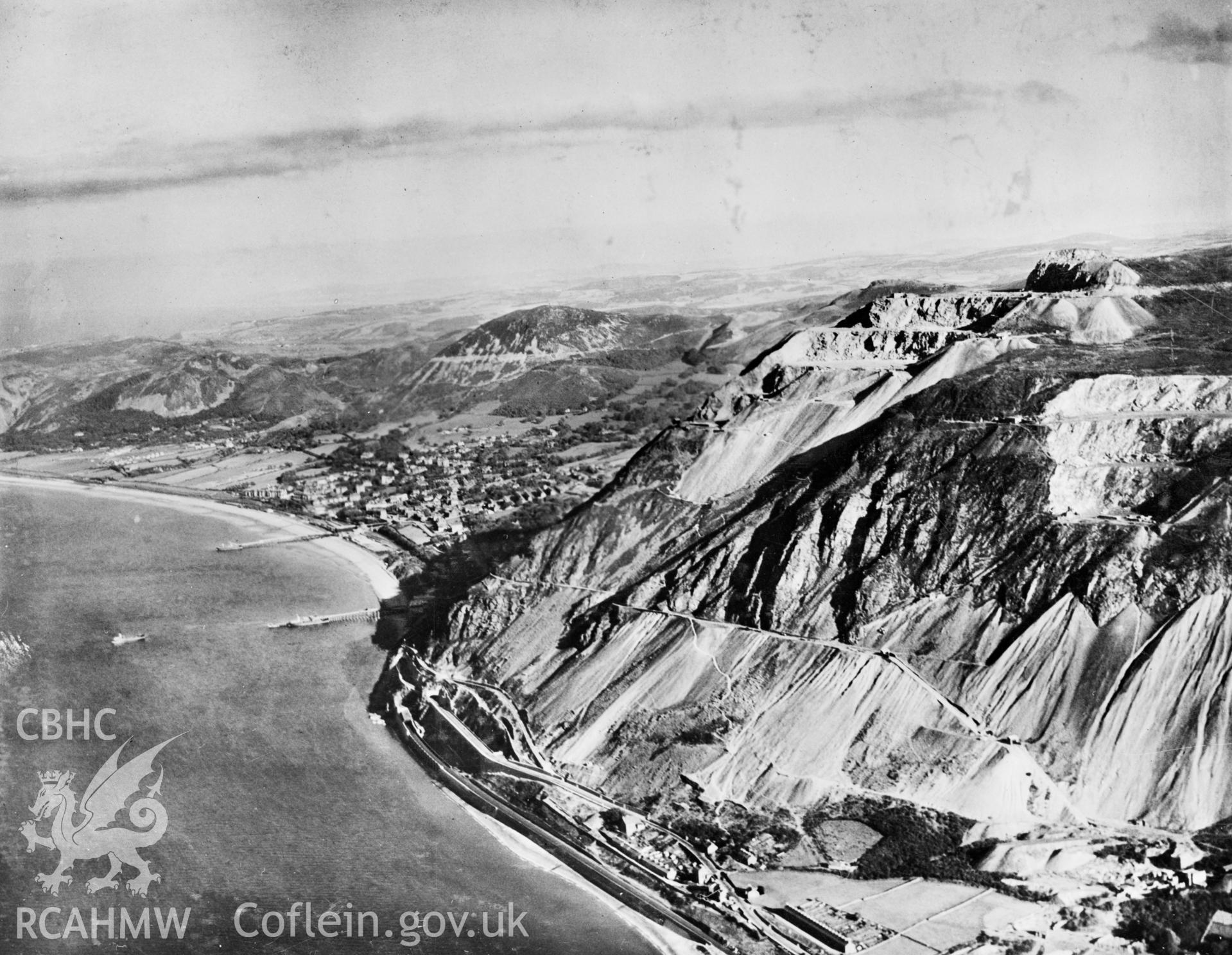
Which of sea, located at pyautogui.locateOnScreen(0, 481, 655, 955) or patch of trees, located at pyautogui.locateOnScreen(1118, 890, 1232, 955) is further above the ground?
patch of trees, located at pyautogui.locateOnScreen(1118, 890, 1232, 955)

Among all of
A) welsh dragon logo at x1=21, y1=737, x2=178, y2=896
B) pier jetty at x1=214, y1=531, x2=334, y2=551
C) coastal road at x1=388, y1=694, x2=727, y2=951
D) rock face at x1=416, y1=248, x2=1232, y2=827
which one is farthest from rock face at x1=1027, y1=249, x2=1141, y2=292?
welsh dragon logo at x1=21, y1=737, x2=178, y2=896

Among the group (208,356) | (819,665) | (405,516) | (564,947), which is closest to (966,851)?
(819,665)

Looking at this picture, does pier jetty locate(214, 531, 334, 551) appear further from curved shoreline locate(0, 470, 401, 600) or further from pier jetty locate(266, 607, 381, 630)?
pier jetty locate(266, 607, 381, 630)

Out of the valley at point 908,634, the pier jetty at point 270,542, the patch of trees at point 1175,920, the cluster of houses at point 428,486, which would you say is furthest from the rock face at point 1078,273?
the pier jetty at point 270,542

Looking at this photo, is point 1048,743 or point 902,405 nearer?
point 1048,743

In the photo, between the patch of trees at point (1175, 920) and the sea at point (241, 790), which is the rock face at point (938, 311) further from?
the patch of trees at point (1175, 920)

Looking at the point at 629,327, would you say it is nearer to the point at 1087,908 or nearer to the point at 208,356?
the point at 208,356
